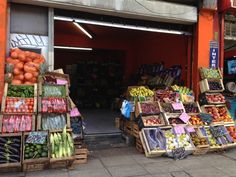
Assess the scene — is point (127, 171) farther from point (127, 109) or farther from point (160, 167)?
point (127, 109)

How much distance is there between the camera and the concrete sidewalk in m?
5.07

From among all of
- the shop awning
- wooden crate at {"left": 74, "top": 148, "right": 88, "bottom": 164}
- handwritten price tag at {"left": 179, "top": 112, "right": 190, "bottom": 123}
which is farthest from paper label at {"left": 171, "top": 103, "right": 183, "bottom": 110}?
wooden crate at {"left": 74, "top": 148, "right": 88, "bottom": 164}

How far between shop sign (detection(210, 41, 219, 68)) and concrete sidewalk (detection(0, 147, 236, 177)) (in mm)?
2845

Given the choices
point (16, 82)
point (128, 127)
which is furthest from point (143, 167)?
point (16, 82)

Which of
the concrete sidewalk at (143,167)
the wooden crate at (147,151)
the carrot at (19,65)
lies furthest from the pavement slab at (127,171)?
the carrot at (19,65)

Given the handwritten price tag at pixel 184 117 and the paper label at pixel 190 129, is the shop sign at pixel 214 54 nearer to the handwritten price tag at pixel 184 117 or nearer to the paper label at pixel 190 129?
the handwritten price tag at pixel 184 117

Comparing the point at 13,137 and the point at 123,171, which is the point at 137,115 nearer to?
the point at 123,171

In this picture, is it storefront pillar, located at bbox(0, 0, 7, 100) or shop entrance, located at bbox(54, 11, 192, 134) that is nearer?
storefront pillar, located at bbox(0, 0, 7, 100)

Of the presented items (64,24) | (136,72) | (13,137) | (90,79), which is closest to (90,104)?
(90,79)

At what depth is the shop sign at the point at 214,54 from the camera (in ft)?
26.6

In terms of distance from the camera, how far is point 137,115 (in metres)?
6.61

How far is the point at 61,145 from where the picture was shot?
527cm

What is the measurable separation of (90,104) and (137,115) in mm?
6900

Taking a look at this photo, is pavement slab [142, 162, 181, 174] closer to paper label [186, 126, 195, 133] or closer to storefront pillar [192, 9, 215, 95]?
paper label [186, 126, 195, 133]
